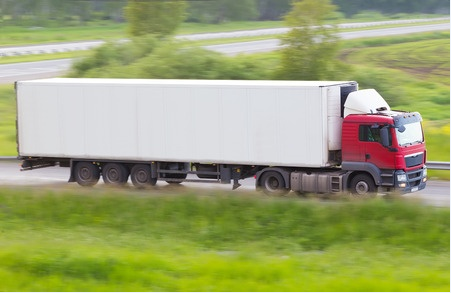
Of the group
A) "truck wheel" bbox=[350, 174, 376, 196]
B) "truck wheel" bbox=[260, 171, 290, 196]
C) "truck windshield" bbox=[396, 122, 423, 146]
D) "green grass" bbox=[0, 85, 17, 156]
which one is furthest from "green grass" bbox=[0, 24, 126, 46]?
"truck wheel" bbox=[350, 174, 376, 196]

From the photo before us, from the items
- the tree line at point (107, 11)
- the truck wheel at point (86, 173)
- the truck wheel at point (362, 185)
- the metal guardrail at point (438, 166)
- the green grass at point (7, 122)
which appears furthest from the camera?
the tree line at point (107, 11)

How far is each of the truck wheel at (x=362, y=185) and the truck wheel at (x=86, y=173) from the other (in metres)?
7.15

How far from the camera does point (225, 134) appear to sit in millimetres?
23359

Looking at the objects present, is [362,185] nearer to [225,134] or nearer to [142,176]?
[225,134]

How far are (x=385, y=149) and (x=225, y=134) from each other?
412cm

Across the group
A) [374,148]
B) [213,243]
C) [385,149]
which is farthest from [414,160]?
[213,243]

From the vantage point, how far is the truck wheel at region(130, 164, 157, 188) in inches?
965

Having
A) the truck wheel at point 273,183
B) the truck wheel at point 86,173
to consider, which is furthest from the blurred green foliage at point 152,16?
the truck wheel at point 273,183

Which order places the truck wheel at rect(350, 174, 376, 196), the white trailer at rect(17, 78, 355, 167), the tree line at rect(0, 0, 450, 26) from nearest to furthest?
1. the truck wheel at rect(350, 174, 376, 196)
2. the white trailer at rect(17, 78, 355, 167)
3. the tree line at rect(0, 0, 450, 26)

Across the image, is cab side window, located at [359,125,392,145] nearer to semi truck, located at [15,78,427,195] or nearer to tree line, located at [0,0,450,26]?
semi truck, located at [15,78,427,195]

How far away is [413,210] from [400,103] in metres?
21.6

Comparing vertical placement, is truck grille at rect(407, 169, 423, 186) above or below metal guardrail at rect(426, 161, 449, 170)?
below

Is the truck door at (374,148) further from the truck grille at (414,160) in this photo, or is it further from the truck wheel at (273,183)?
the truck wheel at (273,183)

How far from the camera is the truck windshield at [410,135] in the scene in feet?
72.7
